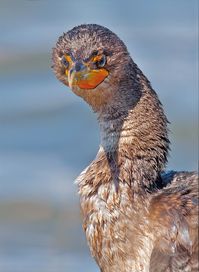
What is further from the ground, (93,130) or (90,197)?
(93,130)

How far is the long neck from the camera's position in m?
8.16

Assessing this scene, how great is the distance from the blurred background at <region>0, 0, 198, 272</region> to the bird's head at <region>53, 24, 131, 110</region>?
5.50ft

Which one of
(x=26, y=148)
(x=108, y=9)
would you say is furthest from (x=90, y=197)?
(x=108, y=9)

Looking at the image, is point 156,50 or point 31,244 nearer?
point 31,244

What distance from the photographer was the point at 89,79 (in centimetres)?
793

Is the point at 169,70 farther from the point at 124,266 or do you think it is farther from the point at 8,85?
the point at 124,266

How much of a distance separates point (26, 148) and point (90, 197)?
2.30 metres

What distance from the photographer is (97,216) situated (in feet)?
26.9

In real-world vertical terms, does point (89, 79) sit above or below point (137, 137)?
above

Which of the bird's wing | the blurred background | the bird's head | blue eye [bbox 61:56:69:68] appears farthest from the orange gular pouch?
the blurred background

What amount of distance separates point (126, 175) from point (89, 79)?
583 mm

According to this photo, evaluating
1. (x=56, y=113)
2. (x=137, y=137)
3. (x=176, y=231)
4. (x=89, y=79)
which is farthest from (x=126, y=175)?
(x=56, y=113)

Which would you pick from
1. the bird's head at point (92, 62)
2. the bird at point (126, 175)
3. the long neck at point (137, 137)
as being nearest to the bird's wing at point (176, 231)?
the bird at point (126, 175)

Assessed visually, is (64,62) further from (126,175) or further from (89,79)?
(126,175)
